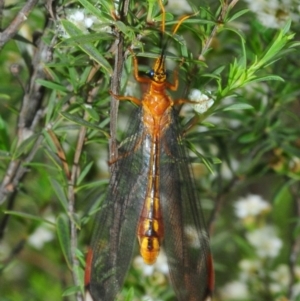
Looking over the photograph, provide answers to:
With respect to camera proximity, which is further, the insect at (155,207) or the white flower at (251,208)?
the white flower at (251,208)

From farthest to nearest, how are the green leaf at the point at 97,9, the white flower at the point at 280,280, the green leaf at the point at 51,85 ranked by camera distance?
the white flower at the point at 280,280, the green leaf at the point at 51,85, the green leaf at the point at 97,9

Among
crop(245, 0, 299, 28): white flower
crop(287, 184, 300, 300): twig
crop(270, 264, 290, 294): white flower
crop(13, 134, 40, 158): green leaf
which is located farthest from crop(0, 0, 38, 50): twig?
crop(270, 264, 290, 294): white flower

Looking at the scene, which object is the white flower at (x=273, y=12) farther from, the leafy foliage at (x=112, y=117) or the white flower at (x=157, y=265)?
A: the white flower at (x=157, y=265)

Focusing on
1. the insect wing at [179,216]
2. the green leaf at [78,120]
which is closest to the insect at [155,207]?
the insect wing at [179,216]

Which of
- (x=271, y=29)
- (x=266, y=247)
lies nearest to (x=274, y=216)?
(x=266, y=247)

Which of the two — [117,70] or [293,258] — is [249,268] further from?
[117,70]
